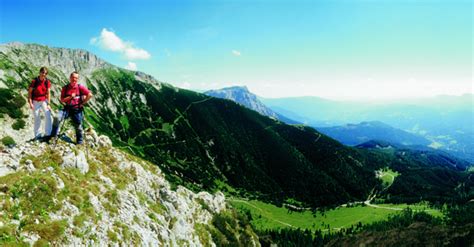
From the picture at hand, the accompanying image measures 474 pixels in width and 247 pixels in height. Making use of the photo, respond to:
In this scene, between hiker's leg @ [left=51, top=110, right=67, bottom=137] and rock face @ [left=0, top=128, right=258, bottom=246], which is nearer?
rock face @ [left=0, top=128, right=258, bottom=246]

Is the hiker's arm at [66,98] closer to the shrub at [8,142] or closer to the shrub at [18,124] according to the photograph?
the shrub at [8,142]

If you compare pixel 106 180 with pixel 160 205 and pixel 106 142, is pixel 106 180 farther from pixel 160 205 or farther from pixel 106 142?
pixel 160 205

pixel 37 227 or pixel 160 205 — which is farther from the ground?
pixel 37 227

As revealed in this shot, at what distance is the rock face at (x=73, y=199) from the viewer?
24516 millimetres

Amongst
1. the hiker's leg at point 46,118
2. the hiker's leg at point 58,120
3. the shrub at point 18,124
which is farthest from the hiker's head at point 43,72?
the shrub at point 18,124

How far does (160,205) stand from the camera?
58.5 meters

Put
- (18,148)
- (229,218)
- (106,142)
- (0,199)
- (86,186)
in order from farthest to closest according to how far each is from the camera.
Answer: (229,218), (106,142), (86,186), (18,148), (0,199)

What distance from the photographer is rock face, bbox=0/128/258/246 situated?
24.5 m

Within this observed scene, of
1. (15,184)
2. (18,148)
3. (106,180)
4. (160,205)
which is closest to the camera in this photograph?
(15,184)

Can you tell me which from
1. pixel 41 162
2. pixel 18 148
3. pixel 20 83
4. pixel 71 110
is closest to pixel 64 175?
pixel 41 162

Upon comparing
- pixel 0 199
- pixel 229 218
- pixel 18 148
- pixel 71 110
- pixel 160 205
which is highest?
pixel 71 110

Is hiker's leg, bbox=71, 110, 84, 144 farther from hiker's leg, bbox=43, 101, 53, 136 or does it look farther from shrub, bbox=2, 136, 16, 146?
shrub, bbox=2, 136, 16, 146

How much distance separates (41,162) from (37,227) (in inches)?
346

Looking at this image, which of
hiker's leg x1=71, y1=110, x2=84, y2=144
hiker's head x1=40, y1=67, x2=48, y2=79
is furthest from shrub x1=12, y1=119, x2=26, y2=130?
hiker's head x1=40, y1=67, x2=48, y2=79
